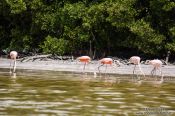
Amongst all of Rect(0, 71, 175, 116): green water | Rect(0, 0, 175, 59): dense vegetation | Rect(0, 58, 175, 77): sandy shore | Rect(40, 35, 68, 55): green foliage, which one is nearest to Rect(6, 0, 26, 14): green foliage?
Rect(0, 0, 175, 59): dense vegetation

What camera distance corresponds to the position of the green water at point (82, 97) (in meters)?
11.5

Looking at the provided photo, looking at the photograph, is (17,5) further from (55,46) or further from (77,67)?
(77,67)

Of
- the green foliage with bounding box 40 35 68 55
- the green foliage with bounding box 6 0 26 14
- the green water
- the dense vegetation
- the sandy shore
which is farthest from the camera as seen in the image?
the green foliage with bounding box 6 0 26 14

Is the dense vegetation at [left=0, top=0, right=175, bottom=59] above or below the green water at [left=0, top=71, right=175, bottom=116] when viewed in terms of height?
above

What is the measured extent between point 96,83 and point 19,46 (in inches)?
668

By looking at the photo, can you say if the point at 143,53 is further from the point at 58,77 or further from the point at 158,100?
the point at 158,100

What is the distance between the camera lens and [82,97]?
14.1 m

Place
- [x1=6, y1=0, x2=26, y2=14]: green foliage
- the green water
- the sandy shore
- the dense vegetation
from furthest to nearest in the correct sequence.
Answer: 1. [x1=6, y1=0, x2=26, y2=14]: green foliage
2. the dense vegetation
3. the sandy shore
4. the green water

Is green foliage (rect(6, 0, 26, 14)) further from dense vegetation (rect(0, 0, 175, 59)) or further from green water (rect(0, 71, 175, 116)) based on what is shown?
green water (rect(0, 71, 175, 116))

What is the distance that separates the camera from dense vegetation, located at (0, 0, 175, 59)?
29.6 meters

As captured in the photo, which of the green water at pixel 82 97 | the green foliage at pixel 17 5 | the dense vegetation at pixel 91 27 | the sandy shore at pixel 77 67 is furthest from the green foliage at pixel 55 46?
the green water at pixel 82 97

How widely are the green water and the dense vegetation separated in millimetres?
9763

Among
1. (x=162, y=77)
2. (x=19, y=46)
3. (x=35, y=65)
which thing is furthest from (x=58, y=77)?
(x=19, y=46)

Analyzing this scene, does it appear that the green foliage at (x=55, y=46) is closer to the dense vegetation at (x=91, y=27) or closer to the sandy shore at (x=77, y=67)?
the dense vegetation at (x=91, y=27)
